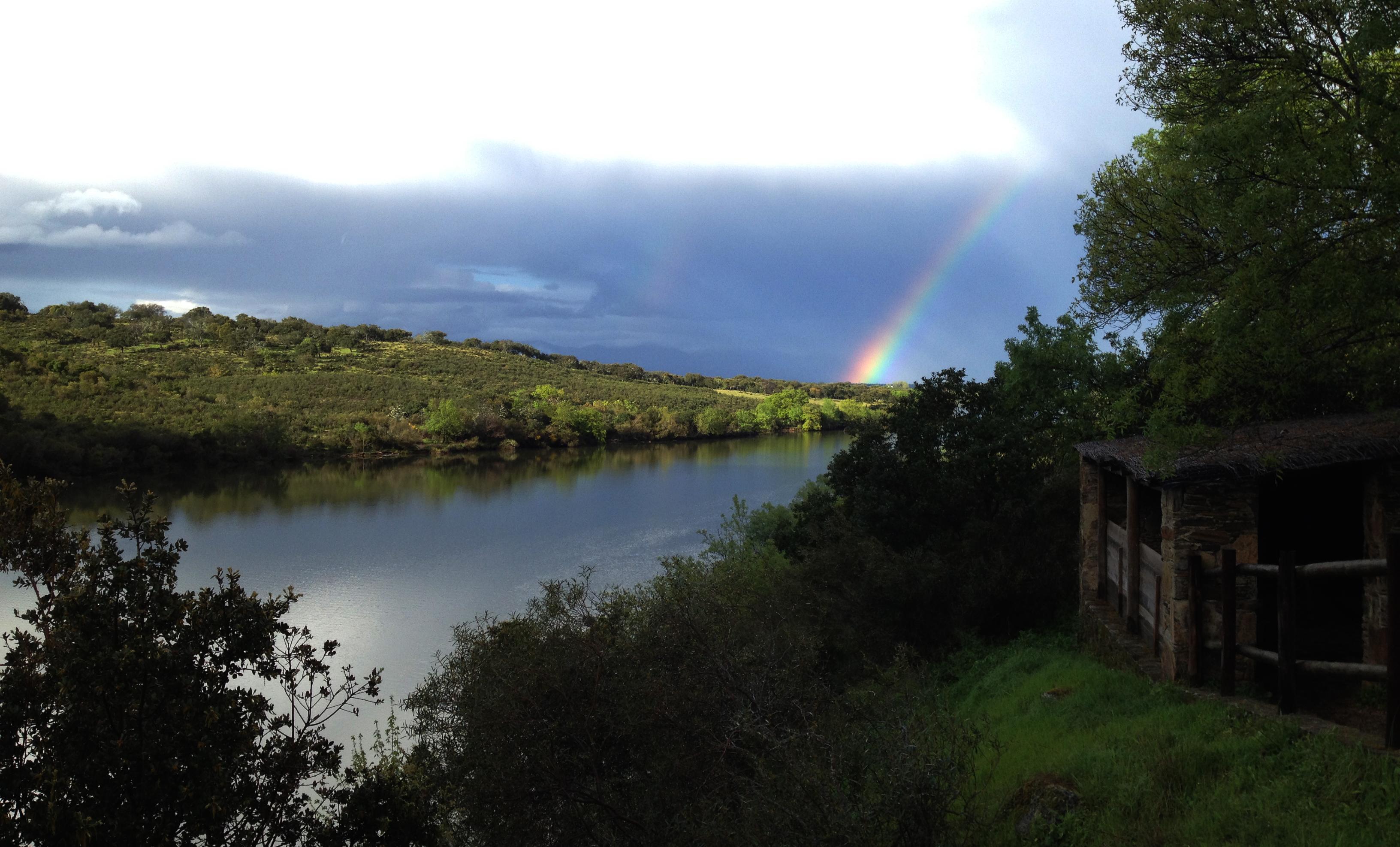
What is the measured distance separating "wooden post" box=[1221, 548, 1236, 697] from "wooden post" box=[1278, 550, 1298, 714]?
83 centimetres

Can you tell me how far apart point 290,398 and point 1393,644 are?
82.3 meters

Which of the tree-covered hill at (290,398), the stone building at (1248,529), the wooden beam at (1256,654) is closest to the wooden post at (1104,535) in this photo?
the stone building at (1248,529)

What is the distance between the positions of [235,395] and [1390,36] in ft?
262

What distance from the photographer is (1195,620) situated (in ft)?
25.4

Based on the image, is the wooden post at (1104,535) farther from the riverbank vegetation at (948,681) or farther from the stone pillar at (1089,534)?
the riverbank vegetation at (948,681)

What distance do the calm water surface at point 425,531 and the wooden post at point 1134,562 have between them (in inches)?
593

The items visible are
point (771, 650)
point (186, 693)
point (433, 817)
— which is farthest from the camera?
point (771, 650)

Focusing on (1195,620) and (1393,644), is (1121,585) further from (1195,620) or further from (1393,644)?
(1393,644)

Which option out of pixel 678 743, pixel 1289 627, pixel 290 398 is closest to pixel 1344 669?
pixel 1289 627

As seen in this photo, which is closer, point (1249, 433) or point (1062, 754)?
point (1062, 754)

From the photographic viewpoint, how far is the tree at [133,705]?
15.9 ft

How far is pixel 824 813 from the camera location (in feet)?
17.9

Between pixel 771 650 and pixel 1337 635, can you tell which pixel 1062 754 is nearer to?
pixel 771 650

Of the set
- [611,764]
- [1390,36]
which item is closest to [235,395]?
[611,764]
